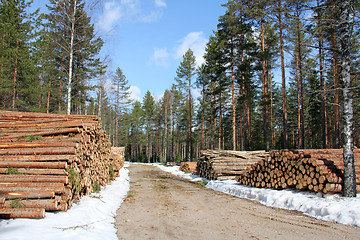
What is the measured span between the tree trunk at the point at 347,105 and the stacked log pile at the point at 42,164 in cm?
745

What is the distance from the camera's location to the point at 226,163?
13.3 m

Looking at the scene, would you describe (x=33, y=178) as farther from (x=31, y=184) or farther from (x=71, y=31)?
(x=71, y=31)

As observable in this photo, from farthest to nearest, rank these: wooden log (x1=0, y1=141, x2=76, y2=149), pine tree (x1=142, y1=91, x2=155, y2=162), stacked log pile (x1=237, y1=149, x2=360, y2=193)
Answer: pine tree (x1=142, y1=91, x2=155, y2=162) → stacked log pile (x1=237, y1=149, x2=360, y2=193) → wooden log (x1=0, y1=141, x2=76, y2=149)

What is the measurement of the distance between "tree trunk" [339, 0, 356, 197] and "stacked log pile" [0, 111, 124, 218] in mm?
7450

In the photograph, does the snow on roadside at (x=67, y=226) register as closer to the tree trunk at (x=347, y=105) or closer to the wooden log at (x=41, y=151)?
the wooden log at (x=41, y=151)

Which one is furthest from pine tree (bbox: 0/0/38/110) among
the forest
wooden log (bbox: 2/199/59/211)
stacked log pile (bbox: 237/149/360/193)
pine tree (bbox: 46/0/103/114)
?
stacked log pile (bbox: 237/149/360/193)

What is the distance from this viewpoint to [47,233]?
3.57 m

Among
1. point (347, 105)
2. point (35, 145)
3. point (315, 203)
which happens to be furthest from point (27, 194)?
point (347, 105)

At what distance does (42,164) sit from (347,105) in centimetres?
858

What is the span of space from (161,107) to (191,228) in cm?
4700

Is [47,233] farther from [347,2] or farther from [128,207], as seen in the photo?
[347,2]

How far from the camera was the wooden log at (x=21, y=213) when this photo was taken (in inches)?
159

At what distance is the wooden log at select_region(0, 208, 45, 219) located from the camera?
4.05 metres

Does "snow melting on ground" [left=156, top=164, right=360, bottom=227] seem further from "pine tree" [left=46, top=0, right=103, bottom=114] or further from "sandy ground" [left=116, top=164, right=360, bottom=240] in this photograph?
"pine tree" [left=46, top=0, right=103, bottom=114]
